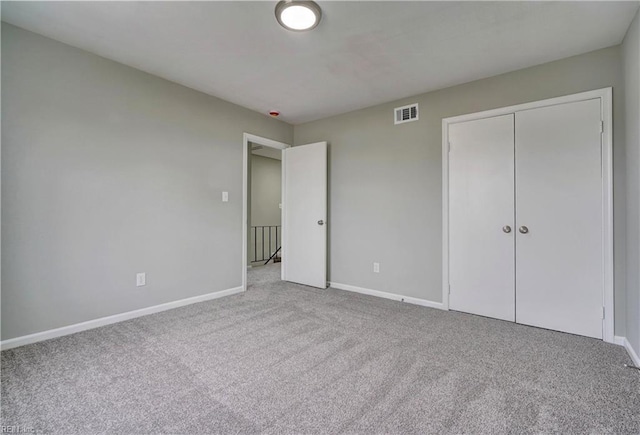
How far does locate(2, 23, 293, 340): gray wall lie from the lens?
218cm

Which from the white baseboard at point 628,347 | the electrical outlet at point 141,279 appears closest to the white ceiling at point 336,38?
the electrical outlet at point 141,279

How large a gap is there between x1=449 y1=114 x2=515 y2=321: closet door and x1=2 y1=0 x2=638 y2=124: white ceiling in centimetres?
61

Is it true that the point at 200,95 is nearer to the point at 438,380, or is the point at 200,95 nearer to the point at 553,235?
the point at 438,380

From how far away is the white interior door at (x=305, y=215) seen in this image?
4055 millimetres

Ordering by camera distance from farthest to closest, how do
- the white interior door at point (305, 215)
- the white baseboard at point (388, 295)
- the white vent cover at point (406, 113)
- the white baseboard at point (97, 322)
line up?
the white interior door at point (305, 215) < the white vent cover at point (406, 113) < the white baseboard at point (388, 295) < the white baseboard at point (97, 322)

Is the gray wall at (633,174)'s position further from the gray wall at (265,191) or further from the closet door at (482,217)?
the gray wall at (265,191)

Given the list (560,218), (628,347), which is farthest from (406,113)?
(628,347)

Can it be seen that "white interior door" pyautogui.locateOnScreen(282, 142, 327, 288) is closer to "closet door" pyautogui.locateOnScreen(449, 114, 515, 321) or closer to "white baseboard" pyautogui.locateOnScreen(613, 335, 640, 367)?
"closet door" pyautogui.locateOnScreen(449, 114, 515, 321)

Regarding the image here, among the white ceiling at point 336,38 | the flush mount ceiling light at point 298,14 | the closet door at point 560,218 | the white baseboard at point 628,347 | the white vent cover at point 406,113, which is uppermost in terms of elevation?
the white ceiling at point 336,38

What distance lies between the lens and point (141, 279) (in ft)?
9.38

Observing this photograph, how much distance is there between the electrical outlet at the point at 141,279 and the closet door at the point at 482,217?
3165 mm

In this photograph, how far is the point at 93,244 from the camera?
254 centimetres

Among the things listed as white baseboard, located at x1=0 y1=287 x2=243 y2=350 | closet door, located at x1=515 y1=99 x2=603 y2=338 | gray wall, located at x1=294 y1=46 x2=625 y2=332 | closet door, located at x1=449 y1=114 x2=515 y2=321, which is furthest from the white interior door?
closet door, located at x1=515 y1=99 x2=603 y2=338

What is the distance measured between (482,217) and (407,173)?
0.95 m
